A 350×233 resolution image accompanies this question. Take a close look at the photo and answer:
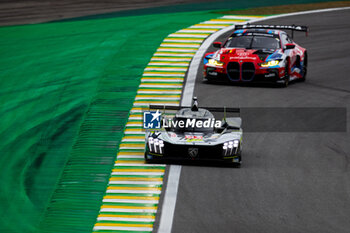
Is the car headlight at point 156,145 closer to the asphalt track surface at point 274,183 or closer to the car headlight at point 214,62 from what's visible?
the asphalt track surface at point 274,183

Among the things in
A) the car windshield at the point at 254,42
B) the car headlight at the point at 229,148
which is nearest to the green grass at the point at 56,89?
the car headlight at the point at 229,148

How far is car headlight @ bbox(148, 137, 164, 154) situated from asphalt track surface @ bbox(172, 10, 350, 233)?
65 cm

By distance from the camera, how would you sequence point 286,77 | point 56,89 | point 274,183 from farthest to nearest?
point 286,77, point 56,89, point 274,183

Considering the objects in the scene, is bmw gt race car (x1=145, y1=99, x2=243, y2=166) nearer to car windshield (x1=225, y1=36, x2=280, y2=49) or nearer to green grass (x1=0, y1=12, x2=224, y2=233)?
green grass (x1=0, y1=12, x2=224, y2=233)

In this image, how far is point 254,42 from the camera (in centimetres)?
2173

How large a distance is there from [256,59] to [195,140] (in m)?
7.02

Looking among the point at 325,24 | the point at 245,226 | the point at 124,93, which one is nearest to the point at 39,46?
the point at 124,93

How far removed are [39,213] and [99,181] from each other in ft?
6.27

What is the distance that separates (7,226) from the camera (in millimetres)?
11781

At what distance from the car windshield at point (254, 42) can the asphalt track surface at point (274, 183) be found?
157cm

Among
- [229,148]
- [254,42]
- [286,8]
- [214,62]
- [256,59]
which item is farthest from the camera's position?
[286,8]

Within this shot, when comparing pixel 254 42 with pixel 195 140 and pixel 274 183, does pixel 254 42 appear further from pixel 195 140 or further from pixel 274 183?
pixel 274 183

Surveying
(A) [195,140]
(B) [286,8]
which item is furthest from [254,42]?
(B) [286,8]

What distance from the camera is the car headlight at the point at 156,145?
14.4 metres
